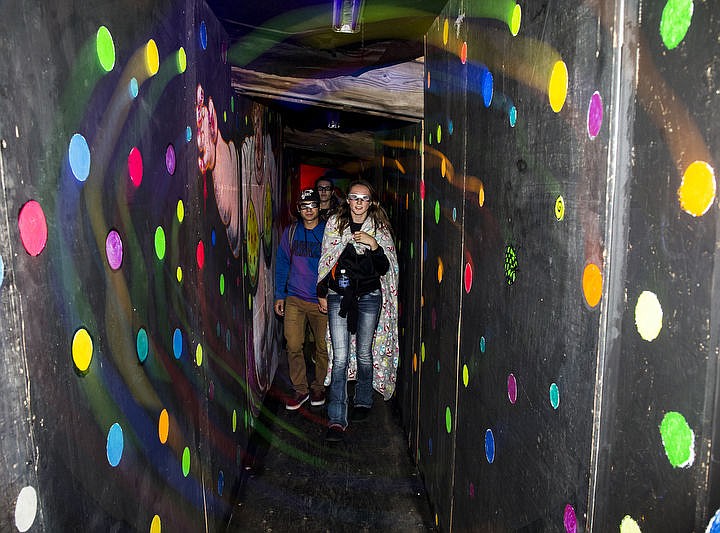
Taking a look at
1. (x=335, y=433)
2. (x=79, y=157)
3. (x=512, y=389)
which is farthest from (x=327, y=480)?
(x=79, y=157)

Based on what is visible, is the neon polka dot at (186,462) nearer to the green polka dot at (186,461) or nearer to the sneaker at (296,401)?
the green polka dot at (186,461)

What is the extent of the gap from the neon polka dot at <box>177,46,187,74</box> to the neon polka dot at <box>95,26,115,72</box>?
64 cm

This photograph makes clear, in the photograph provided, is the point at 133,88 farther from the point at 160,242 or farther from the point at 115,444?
the point at 115,444

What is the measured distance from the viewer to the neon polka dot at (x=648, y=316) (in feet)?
3.10


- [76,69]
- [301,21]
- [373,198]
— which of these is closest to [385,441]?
[373,198]

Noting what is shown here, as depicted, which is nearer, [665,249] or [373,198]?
[665,249]

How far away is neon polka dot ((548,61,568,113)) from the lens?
127 centimetres

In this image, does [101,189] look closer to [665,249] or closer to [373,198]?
[665,249]

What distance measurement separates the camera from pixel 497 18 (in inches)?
68.9

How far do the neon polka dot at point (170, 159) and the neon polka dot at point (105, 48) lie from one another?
1.60 feet

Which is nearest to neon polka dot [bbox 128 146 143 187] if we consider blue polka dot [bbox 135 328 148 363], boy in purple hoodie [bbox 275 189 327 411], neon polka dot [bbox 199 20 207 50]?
blue polka dot [bbox 135 328 148 363]

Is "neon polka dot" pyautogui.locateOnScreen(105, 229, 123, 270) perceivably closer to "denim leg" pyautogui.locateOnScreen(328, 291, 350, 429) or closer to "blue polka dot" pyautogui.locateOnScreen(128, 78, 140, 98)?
"blue polka dot" pyautogui.locateOnScreen(128, 78, 140, 98)

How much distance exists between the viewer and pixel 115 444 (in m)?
1.41

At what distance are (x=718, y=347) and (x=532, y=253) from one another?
2.31 feet
